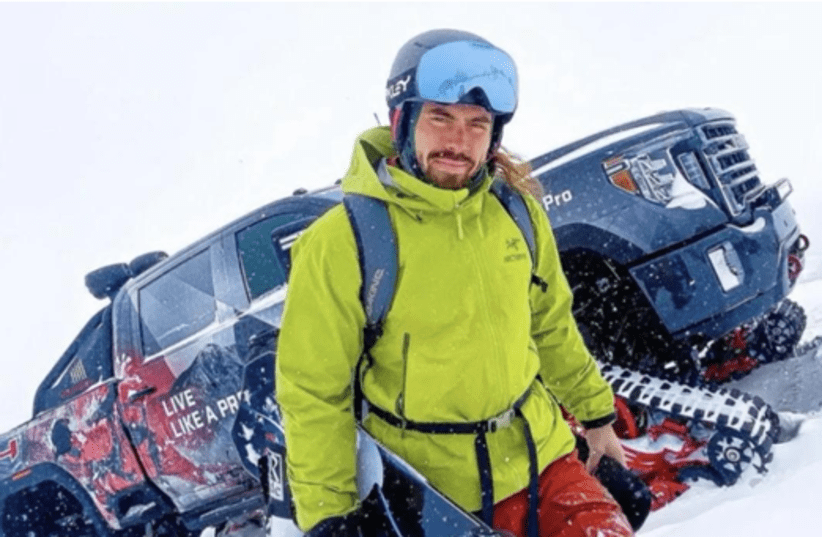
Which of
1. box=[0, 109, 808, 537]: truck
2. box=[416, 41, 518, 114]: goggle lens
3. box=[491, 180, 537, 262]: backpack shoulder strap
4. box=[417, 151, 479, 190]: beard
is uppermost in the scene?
box=[416, 41, 518, 114]: goggle lens

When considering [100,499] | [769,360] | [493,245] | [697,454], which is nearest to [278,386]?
[493,245]

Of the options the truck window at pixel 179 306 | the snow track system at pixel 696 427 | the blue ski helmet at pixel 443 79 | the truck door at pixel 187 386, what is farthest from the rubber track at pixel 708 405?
the blue ski helmet at pixel 443 79

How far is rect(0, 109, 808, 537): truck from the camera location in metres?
4.40

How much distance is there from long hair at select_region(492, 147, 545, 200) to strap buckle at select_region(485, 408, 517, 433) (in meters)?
0.58

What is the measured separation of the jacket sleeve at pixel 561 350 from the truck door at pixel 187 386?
2555 mm

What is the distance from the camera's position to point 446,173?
2.20 m

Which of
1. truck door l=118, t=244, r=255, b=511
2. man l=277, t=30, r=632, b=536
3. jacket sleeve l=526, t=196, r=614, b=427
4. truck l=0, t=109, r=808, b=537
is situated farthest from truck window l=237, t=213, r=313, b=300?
man l=277, t=30, r=632, b=536

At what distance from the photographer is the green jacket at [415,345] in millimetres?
2096

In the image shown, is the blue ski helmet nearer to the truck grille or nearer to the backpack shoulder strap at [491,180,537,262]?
the backpack shoulder strap at [491,180,537,262]

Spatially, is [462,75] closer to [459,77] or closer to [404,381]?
[459,77]

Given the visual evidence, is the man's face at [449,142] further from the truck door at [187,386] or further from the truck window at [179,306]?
the truck window at [179,306]

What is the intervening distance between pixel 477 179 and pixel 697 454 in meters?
2.71

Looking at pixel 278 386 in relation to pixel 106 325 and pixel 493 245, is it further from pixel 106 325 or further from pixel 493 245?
pixel 106 325

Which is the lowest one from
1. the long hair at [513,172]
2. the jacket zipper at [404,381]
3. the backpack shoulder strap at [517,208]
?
the jacket zipper at [404,381]
